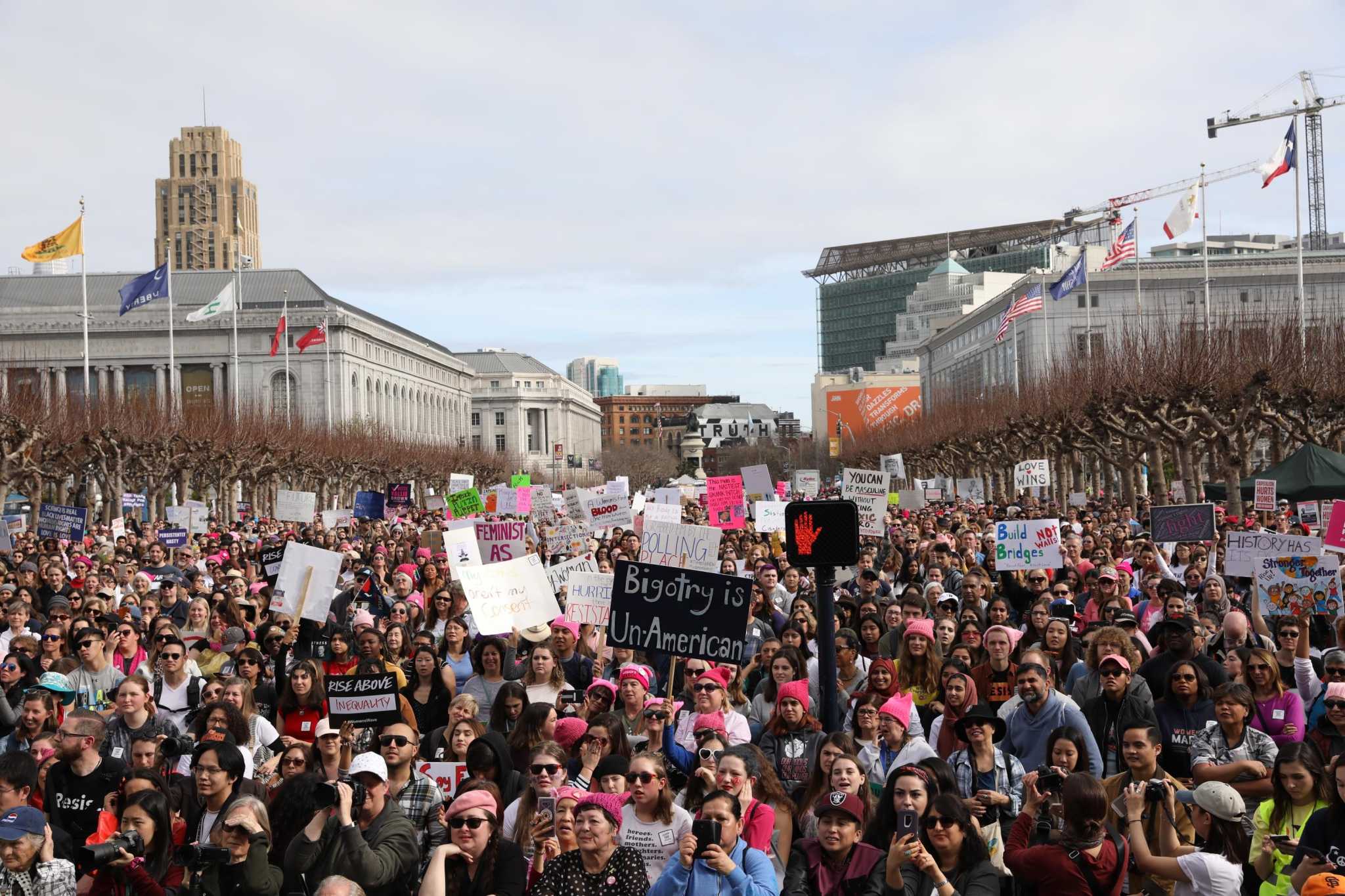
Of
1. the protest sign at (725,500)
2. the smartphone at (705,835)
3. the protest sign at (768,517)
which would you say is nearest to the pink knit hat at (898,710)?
the smartphone at (705,835)

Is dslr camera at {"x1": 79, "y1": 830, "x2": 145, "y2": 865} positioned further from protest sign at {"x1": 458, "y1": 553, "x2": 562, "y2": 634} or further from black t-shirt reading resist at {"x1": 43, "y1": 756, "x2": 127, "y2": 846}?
protest sign at {"x1": 458, "y1": 553, "x2": 562, "y2": 634}

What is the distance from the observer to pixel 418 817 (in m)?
7.41

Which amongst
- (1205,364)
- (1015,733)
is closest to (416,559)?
(1015,733)

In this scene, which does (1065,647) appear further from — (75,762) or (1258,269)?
(1258,269)

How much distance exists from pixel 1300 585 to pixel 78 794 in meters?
9.25

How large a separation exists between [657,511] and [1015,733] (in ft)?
43.6

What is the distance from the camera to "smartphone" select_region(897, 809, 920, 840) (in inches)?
253

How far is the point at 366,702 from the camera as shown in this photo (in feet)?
28.1

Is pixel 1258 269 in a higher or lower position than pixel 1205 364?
higher

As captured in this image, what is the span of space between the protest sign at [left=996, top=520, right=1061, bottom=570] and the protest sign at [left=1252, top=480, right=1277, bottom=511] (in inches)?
308

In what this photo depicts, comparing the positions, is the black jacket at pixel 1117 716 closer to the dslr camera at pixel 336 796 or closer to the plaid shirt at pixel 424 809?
the plaid shirt at pixel 424 809

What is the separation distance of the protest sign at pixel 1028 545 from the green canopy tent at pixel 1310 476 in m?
9.89

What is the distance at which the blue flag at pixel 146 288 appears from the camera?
50.5 m

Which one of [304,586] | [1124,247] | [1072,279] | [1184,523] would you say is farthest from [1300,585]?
[1072,279]
